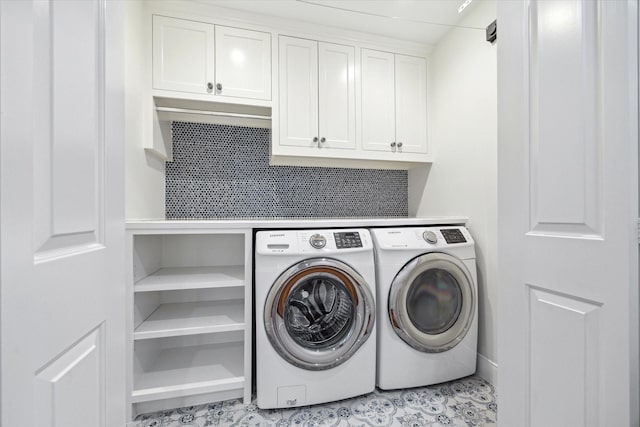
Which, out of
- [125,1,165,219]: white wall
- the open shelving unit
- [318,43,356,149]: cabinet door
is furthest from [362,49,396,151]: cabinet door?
[125,1,165,219]: white wall

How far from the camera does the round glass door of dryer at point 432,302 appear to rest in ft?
5.10

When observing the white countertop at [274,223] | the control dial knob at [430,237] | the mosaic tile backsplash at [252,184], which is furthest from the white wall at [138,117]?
the control dial knob at [430,237]

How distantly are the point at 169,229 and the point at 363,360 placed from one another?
129 centimetres

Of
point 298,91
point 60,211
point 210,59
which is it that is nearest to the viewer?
point 60,211

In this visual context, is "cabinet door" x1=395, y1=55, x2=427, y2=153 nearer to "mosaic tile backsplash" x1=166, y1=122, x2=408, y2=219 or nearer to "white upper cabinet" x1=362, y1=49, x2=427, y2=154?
"white upper cabinet" x1=362, y1=49, x2=427, y2=154

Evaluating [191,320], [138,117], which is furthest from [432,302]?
[138,117]

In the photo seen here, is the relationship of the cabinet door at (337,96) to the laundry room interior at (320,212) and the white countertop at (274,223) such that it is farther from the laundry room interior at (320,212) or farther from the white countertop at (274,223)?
the white countertop at (274,223)

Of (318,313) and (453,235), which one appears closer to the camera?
(318,313)

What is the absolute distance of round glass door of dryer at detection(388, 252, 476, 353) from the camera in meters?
1.55

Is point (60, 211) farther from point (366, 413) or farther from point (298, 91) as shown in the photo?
point (298, 91)

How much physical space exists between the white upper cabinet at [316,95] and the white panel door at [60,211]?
132 centimetres

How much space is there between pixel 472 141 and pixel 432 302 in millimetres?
1123

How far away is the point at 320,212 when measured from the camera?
238cm

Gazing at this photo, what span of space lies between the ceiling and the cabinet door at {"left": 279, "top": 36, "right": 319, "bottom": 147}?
6.6 inches
